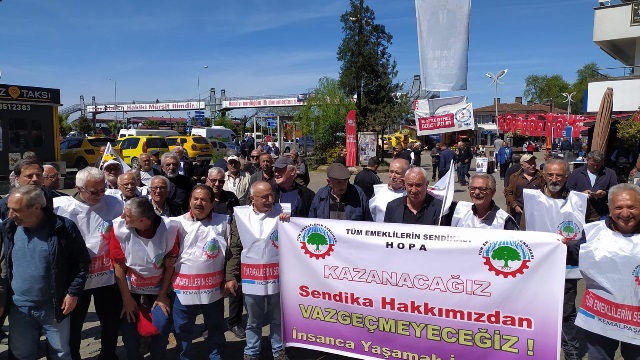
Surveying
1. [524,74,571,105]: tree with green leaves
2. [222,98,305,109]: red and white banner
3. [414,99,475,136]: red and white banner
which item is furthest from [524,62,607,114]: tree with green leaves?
[414,99,475,136]: red and white banner

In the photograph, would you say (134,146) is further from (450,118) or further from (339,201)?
(339,201)

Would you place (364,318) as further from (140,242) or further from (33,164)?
(33,164)

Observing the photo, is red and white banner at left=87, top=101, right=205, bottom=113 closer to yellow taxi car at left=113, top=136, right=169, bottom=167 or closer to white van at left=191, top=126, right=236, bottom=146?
white van at left=191, top=126, right=236, bottom=146

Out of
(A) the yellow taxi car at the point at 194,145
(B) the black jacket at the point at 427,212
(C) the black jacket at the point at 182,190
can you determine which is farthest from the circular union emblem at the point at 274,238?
(A) the yellow taxi car at the point at 194,145

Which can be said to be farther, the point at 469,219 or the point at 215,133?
the point at 215,133

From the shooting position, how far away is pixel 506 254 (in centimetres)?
359

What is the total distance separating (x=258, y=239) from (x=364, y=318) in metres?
1.09

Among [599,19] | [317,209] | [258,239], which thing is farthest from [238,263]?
[599,19]

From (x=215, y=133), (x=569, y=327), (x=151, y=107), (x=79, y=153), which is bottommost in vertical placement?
(x=569, y=327)

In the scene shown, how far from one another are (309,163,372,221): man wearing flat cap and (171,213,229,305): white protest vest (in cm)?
114

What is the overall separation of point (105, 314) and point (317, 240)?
1898mm

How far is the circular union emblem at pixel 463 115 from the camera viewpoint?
32.4ft

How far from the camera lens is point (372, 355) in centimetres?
400

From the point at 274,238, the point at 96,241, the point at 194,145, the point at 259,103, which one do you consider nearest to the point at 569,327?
the point at 274,238
